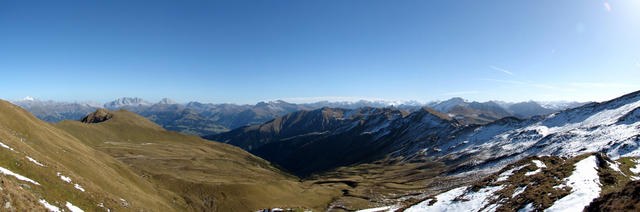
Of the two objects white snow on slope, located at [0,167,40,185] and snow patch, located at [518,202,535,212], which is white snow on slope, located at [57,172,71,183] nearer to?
white snow on slope, located at [0,167,40,185]

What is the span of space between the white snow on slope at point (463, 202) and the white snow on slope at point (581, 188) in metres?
7.02

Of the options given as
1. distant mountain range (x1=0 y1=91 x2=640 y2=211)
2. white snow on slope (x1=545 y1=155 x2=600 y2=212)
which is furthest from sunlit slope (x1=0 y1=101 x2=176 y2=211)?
white snow on slope (x1=545 y1=155 x2=600 y2=212)

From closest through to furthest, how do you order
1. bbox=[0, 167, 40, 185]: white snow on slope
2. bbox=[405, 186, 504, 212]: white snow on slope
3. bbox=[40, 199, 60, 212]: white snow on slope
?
bbox=[405, 186, 504, 212]: white snow on slope < bbox=[40, 199, 60, 212]: white snow on slope < bbox=[0, 167, 40, 185]: white snow on slope

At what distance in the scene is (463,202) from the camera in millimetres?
30703

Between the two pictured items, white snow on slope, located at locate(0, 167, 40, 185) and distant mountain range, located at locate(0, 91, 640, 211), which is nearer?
distant mountain range, located at locate(0, 91, 640, 211)

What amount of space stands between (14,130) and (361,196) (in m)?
107

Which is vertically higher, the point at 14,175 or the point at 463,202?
the point at 14,175

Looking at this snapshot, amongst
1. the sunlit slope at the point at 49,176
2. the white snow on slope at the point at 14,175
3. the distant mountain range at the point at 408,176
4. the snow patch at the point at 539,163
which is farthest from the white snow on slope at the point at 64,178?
the snow patch at the point at 539,163

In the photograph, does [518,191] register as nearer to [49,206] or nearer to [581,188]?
[581,188]

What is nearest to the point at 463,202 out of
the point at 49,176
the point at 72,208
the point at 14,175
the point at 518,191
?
the point at 518,191

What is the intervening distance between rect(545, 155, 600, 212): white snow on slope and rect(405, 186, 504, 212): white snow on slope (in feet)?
23.0

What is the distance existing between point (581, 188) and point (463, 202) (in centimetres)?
1099

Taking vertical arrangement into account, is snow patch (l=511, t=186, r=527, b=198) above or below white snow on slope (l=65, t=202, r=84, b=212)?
above

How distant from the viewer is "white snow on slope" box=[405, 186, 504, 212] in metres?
28.8
